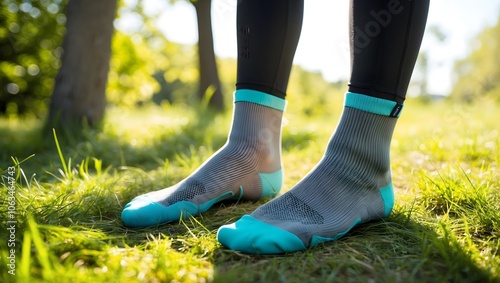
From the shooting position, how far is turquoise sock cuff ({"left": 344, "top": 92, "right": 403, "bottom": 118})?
942mm

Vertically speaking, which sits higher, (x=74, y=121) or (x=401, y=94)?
(x=401, y=94)

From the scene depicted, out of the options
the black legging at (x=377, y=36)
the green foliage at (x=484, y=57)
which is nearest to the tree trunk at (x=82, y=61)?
the black legging at (x=377, y=36)

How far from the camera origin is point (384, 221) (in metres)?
1.01

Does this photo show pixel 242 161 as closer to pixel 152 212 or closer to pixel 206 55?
pixel 152 212

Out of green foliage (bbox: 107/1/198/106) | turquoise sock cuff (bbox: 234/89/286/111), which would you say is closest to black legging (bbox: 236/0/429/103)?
turquoise sock cuff (bbox: 234/89/286/111)

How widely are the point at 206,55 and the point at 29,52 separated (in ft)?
15.3

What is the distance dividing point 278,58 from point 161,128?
1942 millimetres

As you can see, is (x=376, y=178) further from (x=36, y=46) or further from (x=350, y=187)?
(x=36, y=46)

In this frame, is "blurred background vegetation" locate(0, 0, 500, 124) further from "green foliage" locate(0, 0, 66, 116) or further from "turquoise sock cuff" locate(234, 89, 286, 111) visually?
"turquoise sock cuff" locate(234, 89, 286, 111)

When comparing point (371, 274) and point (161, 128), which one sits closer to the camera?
point (371, 274)

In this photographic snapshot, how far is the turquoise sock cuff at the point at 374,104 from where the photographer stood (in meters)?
0.94

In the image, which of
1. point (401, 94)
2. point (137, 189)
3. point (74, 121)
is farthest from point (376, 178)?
point (74, 121)

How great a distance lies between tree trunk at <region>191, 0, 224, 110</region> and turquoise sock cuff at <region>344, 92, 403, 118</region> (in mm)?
4308

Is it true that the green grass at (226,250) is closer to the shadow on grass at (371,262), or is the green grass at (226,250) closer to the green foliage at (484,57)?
the shadow on grass at (371,262)
